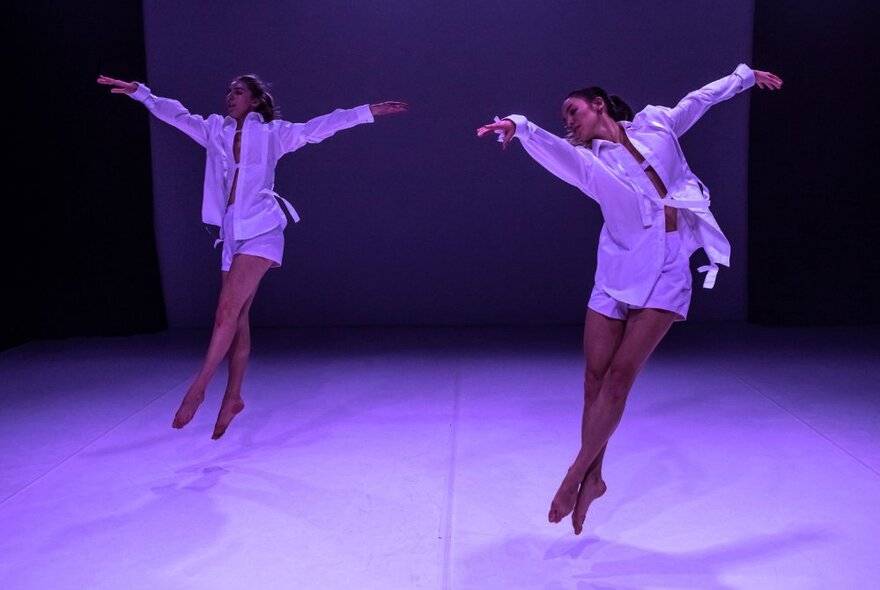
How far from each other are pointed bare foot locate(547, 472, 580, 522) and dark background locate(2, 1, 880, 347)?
4038mm

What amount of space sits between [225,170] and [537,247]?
323 centimetres

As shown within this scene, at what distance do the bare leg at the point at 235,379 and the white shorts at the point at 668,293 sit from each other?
167 centimetres

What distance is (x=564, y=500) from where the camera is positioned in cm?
226

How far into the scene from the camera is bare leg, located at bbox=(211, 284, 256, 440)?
3445 mm

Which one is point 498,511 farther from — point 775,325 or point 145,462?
point 775,325

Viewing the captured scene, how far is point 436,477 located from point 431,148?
3.64 m

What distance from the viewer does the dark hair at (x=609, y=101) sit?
7.96 feet

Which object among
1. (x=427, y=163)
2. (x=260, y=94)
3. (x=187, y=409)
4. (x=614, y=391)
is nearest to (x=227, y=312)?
(x=187, y=409)

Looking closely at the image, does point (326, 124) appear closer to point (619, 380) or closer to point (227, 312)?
point (227, 312)

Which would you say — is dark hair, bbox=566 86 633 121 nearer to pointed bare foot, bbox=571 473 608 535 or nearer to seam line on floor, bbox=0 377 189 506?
pointed bare foot, bbox=571 473 608 535

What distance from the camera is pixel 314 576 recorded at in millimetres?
2182

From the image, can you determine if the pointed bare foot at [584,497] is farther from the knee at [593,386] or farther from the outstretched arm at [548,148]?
the outstretched arm at [548,148]

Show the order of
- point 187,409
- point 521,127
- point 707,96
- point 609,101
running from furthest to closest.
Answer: point 187,409
point 707,96
point 609,101
point 521,127

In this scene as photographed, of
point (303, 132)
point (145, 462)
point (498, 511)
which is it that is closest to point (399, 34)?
point (303, 132)
